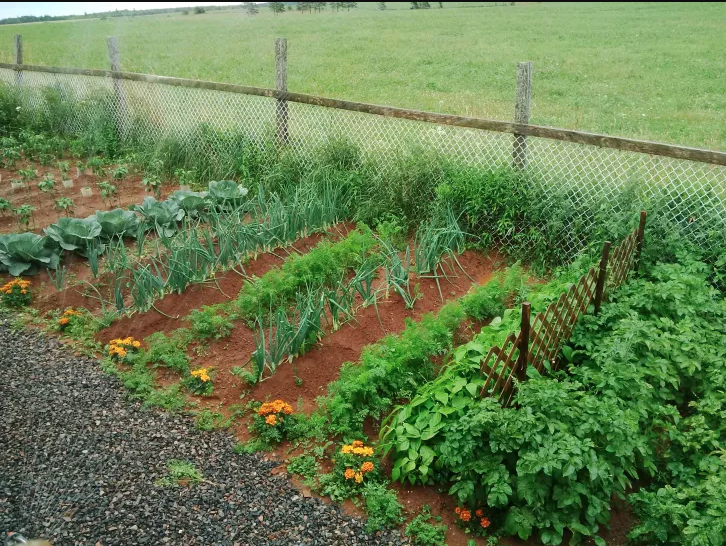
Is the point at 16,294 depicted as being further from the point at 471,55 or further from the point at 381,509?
the point at 471,55

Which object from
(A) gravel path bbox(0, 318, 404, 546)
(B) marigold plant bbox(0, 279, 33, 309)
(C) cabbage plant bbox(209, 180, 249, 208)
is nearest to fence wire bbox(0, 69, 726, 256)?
(C) cabbage plant bbox(209, 180, 249, 208)

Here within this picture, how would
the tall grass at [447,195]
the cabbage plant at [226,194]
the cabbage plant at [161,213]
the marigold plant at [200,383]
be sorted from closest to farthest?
the marigold plant at [200,383], the tall grass at [447,195], the cabbage plant at [161,213], the cabbage plant at [226,194]

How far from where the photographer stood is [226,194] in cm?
697

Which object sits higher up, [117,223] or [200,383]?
[117,223]

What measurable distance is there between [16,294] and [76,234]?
30.6 inches

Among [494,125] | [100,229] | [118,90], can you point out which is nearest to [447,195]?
[494,125]

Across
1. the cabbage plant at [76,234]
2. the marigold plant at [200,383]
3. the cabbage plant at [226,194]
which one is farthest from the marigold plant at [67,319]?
the cabbage plant at [226,194]

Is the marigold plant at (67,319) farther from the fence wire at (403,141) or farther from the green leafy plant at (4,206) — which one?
the fence wire at (403,141)

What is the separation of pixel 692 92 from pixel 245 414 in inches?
386

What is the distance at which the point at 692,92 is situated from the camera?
35.3 feet

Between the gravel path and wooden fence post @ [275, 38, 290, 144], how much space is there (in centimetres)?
450

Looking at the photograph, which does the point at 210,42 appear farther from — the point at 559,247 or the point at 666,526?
the point at 666,526

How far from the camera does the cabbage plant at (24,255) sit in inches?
234

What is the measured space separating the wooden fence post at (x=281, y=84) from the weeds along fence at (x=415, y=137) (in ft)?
0.04
